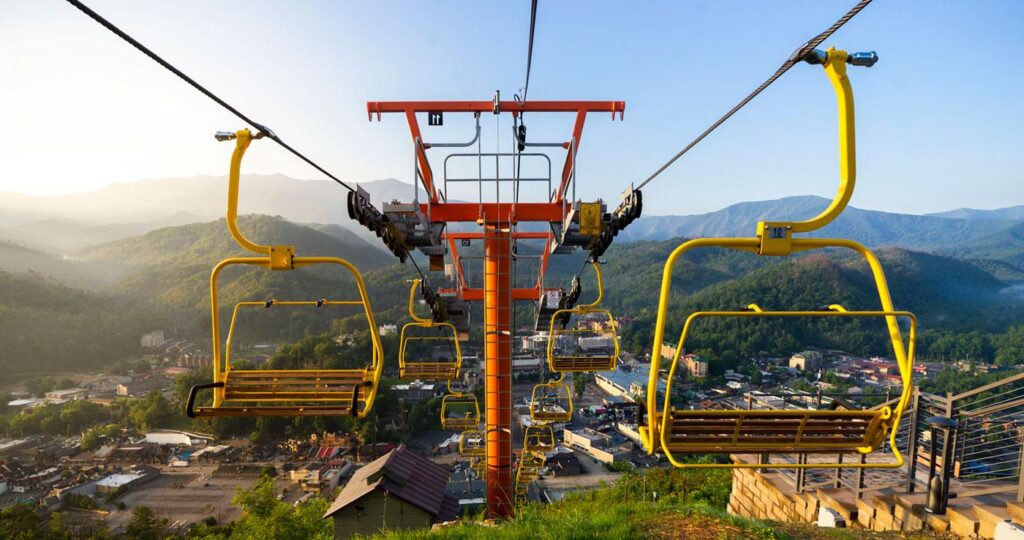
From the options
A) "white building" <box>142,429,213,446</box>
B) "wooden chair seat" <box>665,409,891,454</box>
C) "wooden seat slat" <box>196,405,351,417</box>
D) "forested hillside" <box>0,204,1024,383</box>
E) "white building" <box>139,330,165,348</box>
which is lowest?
"white building" <box>142,429,213,446</box>

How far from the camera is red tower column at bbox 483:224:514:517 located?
763 cm

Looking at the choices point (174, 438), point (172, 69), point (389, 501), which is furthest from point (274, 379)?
point (174, 438)

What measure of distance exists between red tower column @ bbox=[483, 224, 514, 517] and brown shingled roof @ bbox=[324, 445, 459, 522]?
2.67 metres

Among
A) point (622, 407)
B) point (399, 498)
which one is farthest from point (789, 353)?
point (399, 498)

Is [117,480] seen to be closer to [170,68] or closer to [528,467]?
[528,467]

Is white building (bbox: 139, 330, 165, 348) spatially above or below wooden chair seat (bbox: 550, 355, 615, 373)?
below

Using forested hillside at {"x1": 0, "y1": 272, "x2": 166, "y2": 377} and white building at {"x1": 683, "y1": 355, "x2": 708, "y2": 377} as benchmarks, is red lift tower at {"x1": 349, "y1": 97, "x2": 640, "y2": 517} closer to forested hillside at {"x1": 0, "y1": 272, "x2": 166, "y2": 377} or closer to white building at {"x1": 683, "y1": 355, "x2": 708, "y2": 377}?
white building at {"x1": 683, "y1": 355, "x2": 708, "y2": 377}

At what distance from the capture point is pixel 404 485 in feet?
31.7

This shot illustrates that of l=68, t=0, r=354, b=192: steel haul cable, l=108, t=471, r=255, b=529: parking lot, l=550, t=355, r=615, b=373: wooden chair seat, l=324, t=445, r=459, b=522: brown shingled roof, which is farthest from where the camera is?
l=108, t=471, r=255, b=529: parking lot

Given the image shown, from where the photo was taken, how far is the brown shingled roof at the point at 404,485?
9203 millimetres

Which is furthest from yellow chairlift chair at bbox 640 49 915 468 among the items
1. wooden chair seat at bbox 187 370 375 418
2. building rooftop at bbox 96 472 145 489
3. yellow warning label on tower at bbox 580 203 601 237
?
building rooftop at bbox 96 472 145 489

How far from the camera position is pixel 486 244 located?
7684 mm

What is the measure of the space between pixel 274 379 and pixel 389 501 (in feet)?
23.5

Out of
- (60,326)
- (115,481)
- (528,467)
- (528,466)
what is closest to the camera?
(528,467)
